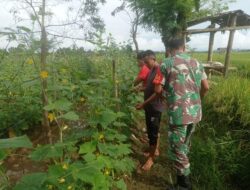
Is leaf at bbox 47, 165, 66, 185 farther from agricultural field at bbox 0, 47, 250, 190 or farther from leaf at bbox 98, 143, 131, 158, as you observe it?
leaf at bbox 98, 143, 131, 158

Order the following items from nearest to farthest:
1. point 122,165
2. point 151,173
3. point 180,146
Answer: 1. point 122,165
2. point 180,146
3. point 151,173

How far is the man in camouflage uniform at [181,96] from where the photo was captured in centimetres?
360

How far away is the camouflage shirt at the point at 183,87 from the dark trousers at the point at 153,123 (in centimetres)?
79

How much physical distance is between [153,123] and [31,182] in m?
2.95

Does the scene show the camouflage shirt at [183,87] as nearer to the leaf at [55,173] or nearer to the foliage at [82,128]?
the foliage at [82,128]

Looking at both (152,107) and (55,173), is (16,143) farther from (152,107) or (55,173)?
(152,107)

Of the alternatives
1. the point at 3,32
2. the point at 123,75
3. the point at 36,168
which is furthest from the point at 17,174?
the point at 123,75

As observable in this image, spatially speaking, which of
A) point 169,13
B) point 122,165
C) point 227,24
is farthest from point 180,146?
point 169,13

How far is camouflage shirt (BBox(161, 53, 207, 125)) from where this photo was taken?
360 cm

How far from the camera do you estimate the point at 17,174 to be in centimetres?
365

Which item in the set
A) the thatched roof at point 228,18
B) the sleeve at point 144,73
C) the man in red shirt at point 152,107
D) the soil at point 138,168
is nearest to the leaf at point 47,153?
the soil at point 138,168

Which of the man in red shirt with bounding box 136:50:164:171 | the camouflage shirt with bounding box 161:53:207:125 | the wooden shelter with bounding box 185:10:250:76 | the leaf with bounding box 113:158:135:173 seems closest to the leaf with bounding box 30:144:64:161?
the leaf with bounding box 113:158:135:173

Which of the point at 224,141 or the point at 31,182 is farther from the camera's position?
the point at 224,141

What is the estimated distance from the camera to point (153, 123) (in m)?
4.48
